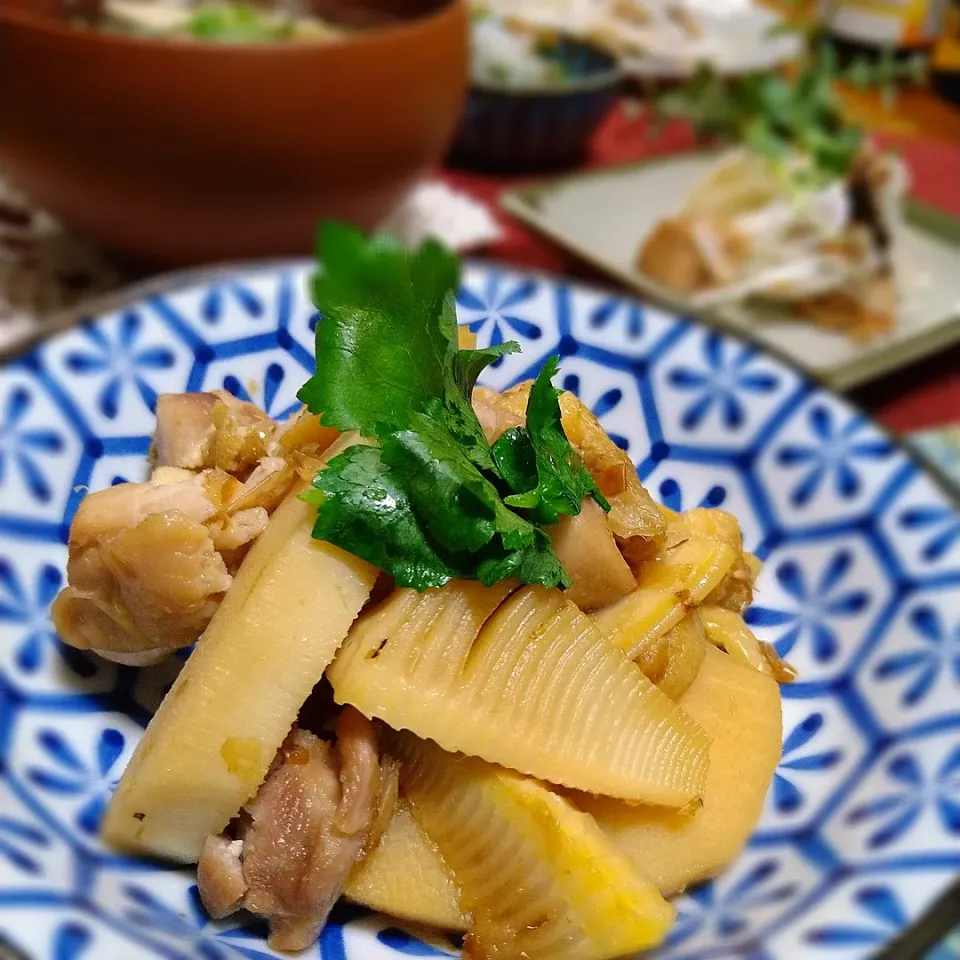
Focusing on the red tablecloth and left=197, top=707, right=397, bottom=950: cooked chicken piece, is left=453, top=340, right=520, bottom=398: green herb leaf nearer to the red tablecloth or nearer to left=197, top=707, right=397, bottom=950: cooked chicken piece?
left=197, top=707, right=397, bottom=950: cooked chicken piece

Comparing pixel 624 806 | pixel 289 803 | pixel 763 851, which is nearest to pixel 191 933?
pixel 289 803

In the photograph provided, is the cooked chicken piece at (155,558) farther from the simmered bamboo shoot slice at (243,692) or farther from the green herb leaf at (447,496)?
the green herb leaf at (447,496)

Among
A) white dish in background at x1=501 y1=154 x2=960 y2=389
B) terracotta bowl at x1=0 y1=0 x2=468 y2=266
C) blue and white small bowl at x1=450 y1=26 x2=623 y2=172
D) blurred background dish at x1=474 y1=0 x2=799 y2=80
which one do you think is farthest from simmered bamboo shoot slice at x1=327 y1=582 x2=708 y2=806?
blurred background dish at x1=474 y1=0 x2=799 y2=80

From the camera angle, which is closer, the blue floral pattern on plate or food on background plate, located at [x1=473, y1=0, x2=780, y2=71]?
the blue floral pattern on plate

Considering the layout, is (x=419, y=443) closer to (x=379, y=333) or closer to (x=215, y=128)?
(x=379, y=333)

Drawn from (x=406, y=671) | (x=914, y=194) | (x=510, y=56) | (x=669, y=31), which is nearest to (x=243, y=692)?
(x=406, y=671)

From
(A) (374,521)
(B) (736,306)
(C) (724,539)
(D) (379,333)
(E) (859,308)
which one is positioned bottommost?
(B) (736,306)
